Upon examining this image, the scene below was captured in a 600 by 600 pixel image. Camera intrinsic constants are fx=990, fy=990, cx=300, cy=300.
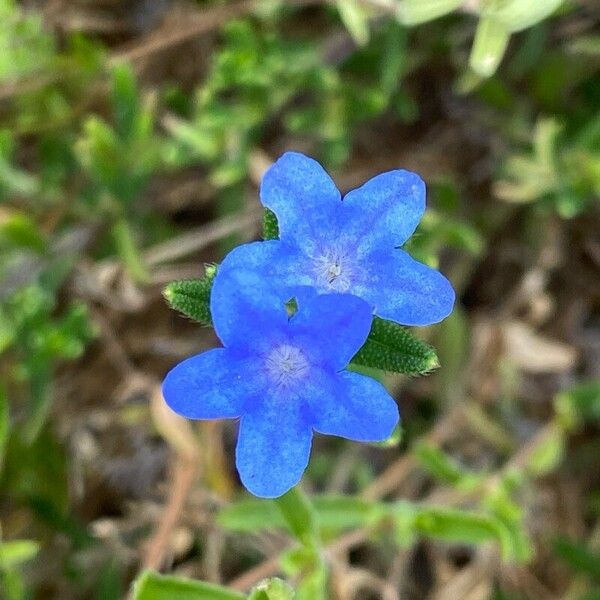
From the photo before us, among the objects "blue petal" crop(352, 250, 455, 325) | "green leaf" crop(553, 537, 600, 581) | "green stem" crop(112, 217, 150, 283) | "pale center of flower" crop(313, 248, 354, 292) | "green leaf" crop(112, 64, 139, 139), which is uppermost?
"pale center of flower" crop(313, 248, 354, 292)

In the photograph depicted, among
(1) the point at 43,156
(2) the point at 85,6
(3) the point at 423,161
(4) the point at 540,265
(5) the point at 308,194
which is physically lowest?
(4) the point at 540,265

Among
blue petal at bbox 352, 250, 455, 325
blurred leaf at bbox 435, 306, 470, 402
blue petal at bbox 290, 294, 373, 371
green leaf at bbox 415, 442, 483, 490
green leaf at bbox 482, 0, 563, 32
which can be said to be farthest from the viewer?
blurred leaf at bbox 435, 306, 470, 402

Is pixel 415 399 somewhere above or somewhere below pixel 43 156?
below

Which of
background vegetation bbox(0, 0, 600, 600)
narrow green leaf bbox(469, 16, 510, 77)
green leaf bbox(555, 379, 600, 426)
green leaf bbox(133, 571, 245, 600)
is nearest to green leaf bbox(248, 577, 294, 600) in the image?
green leaf bbox(133, 571, 245, 600)

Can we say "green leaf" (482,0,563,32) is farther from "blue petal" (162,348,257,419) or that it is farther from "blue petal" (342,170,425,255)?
"blue petal" (162,348,257,419)

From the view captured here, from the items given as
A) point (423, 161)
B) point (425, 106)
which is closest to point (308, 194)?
point (423, 161)

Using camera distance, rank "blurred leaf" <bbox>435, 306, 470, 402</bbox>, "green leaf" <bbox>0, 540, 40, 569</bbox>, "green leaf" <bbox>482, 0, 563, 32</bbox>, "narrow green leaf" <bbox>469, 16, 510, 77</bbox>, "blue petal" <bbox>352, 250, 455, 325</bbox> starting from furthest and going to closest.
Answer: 1. "blurred leaf" <bbox>435, 306, 470, 402</bbox>
2. "green leaf" <bbox>0, 540, 40, 569</bbox>
3. "narrow green leaf" <bbox>469, 16, 510, 77</bbox>
4. "green leaf" <bbox>482, 0, 563, 32</bbox>
5. "blue petal" <bbox>352, 250, 455, 325</bbox>

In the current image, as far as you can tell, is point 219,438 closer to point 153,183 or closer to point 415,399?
point 415,399
